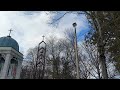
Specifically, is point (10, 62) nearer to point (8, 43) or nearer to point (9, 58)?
point (9, 58)

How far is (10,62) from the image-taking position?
29.7 m

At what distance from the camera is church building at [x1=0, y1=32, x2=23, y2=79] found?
92.0ft

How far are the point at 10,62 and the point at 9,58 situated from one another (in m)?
1.67

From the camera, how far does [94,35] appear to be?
1425cm

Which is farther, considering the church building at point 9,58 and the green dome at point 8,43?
the green dome at point 8,43

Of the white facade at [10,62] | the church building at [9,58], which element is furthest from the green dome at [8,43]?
the white facade at [10,62]

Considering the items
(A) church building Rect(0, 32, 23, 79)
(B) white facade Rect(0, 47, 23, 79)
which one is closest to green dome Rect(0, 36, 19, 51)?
(A) church building Rect(0, 32, 23, 79)

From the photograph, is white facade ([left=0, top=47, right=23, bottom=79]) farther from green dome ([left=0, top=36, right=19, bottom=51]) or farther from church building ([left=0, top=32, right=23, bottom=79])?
green dome ([left=0, top=36, right=19, bottom=51])

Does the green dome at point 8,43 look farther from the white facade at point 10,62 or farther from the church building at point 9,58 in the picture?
the white facade at point 10,62

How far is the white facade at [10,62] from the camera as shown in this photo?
27.9 meters

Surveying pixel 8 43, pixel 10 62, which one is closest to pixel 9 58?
pixel 10 62
